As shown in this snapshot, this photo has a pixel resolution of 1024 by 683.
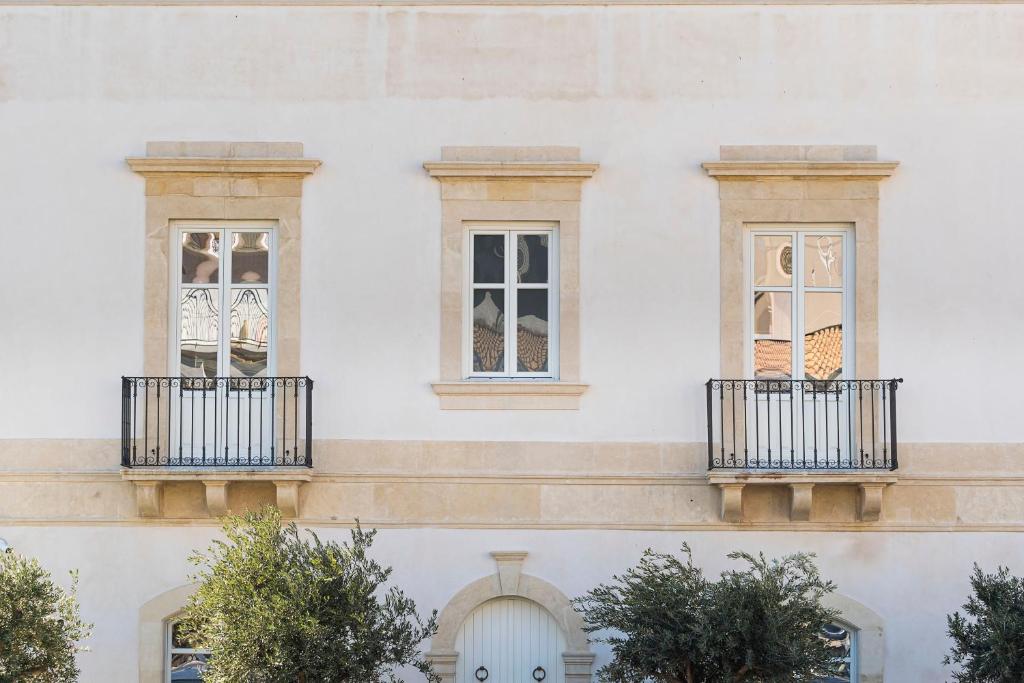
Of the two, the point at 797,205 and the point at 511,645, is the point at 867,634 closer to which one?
the point at 511,645

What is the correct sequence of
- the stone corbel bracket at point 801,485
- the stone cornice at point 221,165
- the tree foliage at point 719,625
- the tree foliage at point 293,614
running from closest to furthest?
the tree foliage at point 293,614
the tree foliage at point 719,625
the stone corbel bracket at point 801,485
the stone cornice at point 221,165

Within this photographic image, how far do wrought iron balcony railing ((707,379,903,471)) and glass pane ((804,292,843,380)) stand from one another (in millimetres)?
189

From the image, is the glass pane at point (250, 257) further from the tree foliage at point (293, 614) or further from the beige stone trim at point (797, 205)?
the beige stone trim at point (797, 205)

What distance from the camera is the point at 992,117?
1428 centimetres

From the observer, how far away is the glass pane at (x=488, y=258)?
1440 centimetres

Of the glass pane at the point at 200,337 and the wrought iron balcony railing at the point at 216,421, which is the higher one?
the glass pane at the point at 200,337

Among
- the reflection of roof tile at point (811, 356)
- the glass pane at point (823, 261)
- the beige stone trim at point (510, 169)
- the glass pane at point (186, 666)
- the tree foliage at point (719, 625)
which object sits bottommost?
the glass pane at point (186, 666)

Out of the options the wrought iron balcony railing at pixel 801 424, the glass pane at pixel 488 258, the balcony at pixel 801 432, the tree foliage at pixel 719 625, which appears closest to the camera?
the tree foliage at pixel 719 625

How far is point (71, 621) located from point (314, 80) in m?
5.13

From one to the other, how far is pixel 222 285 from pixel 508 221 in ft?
8.62

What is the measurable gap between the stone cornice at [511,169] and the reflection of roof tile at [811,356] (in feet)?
7.32

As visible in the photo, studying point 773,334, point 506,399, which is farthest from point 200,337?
point 773,334

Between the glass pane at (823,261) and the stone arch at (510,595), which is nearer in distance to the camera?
the stone arch at (510,595)

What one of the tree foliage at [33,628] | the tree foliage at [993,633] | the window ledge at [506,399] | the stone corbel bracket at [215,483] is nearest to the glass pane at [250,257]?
the stone corbel bracket at [215,483]
